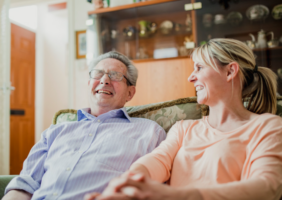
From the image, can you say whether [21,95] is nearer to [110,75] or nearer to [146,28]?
[146,28]

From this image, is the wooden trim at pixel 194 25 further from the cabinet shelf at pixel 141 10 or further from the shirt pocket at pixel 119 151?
the shirt pocket at pixel 119 151

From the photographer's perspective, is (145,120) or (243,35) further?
(243,35)

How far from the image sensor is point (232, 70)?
947 mm

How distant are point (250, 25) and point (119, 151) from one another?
8.33 ft

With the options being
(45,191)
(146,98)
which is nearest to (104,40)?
(146,98)

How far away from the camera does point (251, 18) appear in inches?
115

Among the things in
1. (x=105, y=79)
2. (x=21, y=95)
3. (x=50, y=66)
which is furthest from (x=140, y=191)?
(x=50, y=66)

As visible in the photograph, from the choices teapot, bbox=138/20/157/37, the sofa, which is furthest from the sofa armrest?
teapot, bbox=138/20/157/37

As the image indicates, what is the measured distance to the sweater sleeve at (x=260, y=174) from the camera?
63 centimetres

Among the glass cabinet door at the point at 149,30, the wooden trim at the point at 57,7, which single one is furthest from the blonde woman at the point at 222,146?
the wooden trim at the point at 57,7

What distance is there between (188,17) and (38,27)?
3056mm

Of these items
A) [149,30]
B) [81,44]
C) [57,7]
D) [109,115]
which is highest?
[57,7]

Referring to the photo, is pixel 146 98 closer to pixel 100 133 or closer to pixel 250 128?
pixel 100 133

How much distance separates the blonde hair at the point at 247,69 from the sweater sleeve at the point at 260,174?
0.19 metres
